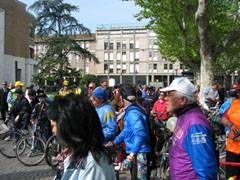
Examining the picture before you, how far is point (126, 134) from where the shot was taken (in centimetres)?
334

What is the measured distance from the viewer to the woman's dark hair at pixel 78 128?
57.7 inches

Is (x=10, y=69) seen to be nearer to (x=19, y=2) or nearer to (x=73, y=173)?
(x=19, y=2)

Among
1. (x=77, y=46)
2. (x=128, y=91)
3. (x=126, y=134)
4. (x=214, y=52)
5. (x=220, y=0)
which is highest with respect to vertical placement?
Answer: (x=220, y=0)

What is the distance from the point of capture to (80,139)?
58.2 inches

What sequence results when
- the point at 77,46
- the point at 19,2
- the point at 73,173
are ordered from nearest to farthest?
the point at 73,173 < the point at 77,46 < the point at 19,2

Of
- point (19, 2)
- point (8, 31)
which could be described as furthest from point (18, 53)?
point (19, 2)

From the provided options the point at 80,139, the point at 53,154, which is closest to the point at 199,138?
the point at 80,139

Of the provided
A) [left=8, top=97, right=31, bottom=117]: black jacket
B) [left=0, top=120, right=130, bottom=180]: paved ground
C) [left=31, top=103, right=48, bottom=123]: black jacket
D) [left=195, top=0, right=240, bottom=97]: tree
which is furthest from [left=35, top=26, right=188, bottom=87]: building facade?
[left=0, top=120, right=130, bottom=180]: paved ground

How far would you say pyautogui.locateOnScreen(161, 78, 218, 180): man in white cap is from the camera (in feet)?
5.92

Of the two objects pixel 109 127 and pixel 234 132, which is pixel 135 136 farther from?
pixel 234 132

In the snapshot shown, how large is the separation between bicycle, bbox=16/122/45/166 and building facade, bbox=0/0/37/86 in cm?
2452

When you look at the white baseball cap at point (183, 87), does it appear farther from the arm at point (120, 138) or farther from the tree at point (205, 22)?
the tree at point (205, 22)

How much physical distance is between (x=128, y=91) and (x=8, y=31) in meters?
35.0

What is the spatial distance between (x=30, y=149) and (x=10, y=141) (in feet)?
2.94
